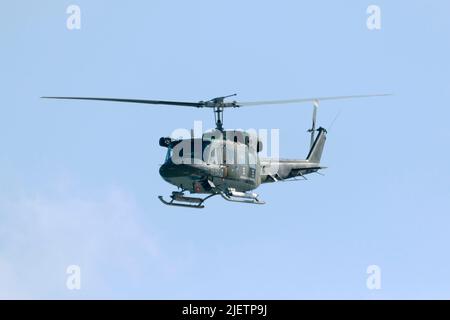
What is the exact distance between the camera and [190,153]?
37.7 m

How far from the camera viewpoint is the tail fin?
44.0 metres

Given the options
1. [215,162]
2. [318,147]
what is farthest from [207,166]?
[318,147]

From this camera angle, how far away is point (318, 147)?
44562mm

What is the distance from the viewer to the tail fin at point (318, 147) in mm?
44016

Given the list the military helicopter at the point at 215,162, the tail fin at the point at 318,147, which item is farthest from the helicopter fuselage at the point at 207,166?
the tail fin at the point at 318,147

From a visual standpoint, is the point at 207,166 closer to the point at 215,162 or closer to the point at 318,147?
the point at 215,162

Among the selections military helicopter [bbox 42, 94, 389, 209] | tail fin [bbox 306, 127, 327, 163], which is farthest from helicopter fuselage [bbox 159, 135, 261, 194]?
tail fin [bbox 306, 127, 327, 163]

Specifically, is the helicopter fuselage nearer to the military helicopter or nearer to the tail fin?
the military helicopter

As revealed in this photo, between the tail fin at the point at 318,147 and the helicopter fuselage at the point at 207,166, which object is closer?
the helicopter fuselage at the point at 207,166

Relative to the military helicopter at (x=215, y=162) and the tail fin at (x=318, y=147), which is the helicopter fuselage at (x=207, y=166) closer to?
the military helicopter at (x=215, y=162)
